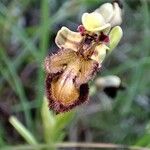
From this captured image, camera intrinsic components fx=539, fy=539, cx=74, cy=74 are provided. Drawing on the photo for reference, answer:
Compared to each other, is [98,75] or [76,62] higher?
[76,62]

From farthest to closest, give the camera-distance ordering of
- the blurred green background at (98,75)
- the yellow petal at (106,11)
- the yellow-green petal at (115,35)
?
the blurred green background at (98,75) → the yellow petal at (106,11) → the yellow-green petal at (115,35)

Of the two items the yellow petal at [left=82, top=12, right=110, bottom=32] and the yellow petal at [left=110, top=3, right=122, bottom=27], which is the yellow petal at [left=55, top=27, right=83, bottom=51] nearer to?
the yellow petal at [left=82, top=12, right=110, bottom=32]

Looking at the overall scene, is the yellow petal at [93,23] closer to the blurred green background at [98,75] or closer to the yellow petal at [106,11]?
the yellow petal at [106,11]

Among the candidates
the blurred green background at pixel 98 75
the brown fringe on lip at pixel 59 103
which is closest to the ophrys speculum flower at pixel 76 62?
the brown fringe on lip at pixel 59 103

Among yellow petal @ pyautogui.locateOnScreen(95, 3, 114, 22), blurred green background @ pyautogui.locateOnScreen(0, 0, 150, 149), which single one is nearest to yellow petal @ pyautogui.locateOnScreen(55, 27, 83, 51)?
yellow petal @ pyautogui.locateOnScreen(95, 3, 114, 22)

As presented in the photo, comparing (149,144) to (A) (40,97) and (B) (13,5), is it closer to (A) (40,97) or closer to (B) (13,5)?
(A) (40,97)

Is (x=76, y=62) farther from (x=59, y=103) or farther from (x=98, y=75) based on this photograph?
(x=98, y=75)

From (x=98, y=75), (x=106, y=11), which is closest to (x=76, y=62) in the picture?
(x=106, y=11)

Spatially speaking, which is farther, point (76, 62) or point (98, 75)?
point (98, 75)
